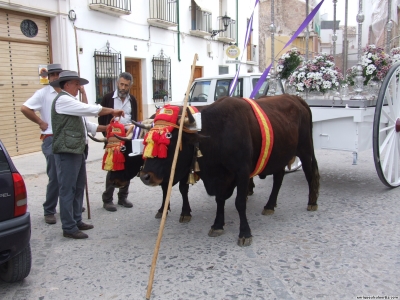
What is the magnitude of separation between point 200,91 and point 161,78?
3.67 meters

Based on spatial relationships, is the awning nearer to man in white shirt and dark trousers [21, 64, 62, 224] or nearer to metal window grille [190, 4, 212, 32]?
metal window grille [190, 4, 212, 32]

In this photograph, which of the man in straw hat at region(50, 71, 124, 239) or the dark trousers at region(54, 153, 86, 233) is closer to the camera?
the man in straw hat at region(50, 71, 124, 239)

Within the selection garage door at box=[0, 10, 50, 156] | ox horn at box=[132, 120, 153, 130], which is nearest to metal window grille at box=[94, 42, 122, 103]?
garage door at box=[0, 10, 50, 156]

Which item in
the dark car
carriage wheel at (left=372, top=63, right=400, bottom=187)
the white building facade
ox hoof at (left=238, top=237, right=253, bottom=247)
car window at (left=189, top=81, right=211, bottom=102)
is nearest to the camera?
the dark car

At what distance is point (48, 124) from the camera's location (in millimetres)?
4633

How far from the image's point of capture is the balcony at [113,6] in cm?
1012

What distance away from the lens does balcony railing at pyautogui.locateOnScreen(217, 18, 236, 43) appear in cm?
1740

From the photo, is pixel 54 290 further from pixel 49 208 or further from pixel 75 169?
pixel 49 208

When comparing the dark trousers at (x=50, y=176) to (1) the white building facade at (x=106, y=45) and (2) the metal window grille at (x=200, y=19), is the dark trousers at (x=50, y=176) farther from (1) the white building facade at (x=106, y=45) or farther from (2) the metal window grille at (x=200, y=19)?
(2) the metal window grille at (x=200, y=19)

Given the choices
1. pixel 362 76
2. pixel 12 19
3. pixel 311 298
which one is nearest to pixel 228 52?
pixel 12 19

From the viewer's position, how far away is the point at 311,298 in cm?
297

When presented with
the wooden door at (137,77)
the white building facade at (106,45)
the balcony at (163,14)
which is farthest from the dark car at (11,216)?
the balcony at (163,14)

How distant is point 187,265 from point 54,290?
1.11 m

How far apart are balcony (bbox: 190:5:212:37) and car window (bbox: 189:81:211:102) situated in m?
5.44
